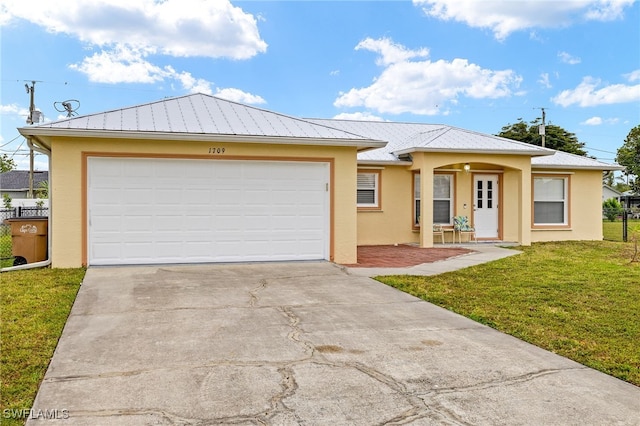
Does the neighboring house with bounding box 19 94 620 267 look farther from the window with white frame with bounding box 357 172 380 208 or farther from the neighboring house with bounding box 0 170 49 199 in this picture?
the neighboring house with bounding box 0 170 49 199

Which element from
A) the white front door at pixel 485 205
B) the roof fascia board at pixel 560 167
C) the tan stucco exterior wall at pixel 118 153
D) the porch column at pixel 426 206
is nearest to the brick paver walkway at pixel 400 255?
the porch column at pixel 426 206

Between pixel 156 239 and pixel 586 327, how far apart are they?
795 centimetres

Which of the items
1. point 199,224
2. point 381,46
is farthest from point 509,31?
point 199,224

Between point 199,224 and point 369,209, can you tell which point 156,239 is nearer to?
point 199,224

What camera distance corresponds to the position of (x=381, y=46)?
21.0 meters

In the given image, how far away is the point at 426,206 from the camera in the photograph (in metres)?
14.4

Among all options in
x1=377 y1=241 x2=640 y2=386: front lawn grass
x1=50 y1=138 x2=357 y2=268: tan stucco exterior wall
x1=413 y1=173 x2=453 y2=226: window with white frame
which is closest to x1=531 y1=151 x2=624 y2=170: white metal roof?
x1=413 y1=173 x2=453 y2=226: window with white frame

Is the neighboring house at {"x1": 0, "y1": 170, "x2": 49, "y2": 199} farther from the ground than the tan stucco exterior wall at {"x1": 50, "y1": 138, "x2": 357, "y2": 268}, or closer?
farther from the ground

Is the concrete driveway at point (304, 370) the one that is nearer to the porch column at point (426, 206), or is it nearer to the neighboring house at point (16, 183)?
the porch column at point (426, 206)

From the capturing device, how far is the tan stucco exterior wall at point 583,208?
17.1 m

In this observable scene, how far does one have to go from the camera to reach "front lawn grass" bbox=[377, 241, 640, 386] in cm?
509

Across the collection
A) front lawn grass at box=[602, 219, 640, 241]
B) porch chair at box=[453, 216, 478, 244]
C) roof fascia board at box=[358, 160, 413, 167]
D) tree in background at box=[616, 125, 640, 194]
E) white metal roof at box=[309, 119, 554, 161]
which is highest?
tree in background at box=[616, 125, 640, 194]

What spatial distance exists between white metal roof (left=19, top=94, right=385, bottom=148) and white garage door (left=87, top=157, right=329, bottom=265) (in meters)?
0.65

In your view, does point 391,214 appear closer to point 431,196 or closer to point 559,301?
point 431,196
